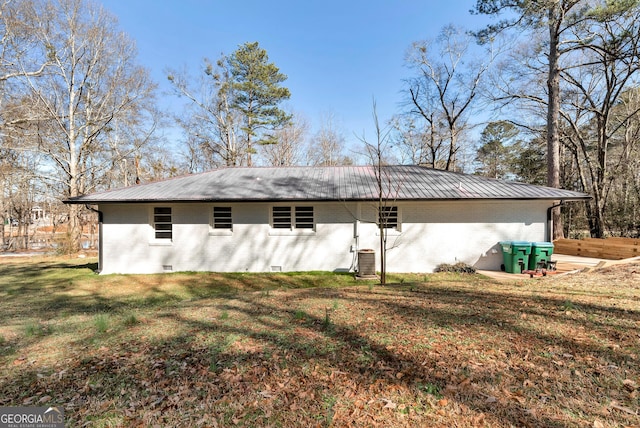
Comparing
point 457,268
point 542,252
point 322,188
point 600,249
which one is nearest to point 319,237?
point 322,188

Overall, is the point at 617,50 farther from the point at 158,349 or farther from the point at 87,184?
the point at 87,184

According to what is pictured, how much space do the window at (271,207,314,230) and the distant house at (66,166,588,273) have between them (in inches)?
1.5

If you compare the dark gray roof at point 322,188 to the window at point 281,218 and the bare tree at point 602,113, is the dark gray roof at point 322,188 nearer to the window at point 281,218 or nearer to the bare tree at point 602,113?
the window at point 281,218

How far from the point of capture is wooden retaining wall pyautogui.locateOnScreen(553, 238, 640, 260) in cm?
1021

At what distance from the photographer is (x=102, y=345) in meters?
3.61

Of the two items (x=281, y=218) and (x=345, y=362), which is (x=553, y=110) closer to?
(x=281, y=218)

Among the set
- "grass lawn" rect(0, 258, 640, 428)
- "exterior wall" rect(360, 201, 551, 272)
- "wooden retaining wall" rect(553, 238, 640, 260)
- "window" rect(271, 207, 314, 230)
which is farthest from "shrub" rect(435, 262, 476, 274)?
"wooden retaining wall" rect(553, 238, 640, 260)

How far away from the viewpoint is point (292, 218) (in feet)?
33.1

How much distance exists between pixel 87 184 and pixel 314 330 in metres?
22.9

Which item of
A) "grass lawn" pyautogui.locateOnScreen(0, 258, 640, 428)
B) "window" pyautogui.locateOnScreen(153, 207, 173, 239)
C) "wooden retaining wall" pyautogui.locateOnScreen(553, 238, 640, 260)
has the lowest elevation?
"grass lawn" pyautogui.locateOnScreen(0, 258, 640, 428)

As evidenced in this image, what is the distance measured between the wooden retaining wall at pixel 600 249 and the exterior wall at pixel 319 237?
3681mm

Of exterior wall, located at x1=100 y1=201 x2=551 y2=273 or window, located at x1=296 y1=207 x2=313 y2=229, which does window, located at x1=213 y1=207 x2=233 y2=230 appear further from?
window, located at x1=296 y1=207 x2=313 y2=229

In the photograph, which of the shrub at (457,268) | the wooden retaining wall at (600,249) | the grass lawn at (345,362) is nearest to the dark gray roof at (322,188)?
the shrub at (457,268)

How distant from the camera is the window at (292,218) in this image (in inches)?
397
